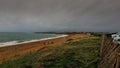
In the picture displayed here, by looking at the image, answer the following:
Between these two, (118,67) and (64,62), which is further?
(64,62)

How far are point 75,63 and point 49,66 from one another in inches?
39.5

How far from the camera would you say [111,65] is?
19.8 feet

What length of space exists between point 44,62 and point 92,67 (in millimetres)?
1912

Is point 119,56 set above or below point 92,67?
above

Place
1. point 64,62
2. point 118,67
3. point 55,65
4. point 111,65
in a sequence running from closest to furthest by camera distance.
Answer: point 118,67, point 111,65, point 55,65, point 64,62

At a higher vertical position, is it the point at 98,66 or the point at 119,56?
the point at 119,56

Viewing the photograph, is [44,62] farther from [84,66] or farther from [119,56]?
[119,56]

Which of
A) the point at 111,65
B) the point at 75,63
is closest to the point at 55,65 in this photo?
the point at 75,63

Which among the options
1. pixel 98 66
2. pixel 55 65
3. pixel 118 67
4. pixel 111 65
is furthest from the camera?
pixel 55 65

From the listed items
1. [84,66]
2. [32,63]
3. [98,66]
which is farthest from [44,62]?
[98,66]

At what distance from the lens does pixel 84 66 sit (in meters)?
7.11

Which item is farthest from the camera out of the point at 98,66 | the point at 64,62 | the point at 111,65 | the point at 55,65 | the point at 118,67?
the point at 64,62

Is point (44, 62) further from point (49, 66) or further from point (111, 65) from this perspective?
point (111, 65)

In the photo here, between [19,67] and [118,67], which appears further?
[19,67]
